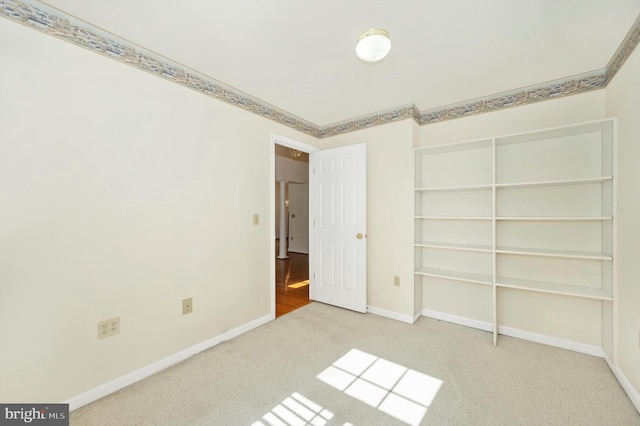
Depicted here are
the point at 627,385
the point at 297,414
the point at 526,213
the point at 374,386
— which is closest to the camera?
the point at 297,414

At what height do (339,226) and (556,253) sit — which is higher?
(339,226)

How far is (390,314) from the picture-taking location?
3.08 m

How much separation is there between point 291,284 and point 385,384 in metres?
2.74

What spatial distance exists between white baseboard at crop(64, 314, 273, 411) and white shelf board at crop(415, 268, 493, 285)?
1978 millimetres

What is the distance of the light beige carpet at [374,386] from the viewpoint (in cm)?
159

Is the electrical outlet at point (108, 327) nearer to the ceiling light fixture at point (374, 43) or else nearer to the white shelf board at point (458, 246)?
the ceiling light fixture at point (374, 43)

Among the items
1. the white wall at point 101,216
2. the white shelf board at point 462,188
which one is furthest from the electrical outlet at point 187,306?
the white shelf board at point 462,188

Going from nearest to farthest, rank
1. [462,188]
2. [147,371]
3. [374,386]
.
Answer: [374,386], [147,371], [462,188]

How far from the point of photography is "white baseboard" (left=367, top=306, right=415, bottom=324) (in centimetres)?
293

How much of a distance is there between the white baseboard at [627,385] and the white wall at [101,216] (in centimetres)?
299

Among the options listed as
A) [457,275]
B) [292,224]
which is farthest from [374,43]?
[292,224]

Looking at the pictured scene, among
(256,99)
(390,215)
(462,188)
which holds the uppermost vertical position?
(256,99)

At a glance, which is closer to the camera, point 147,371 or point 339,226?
point 147,371

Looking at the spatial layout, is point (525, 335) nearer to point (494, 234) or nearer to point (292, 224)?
point (494, 234)
